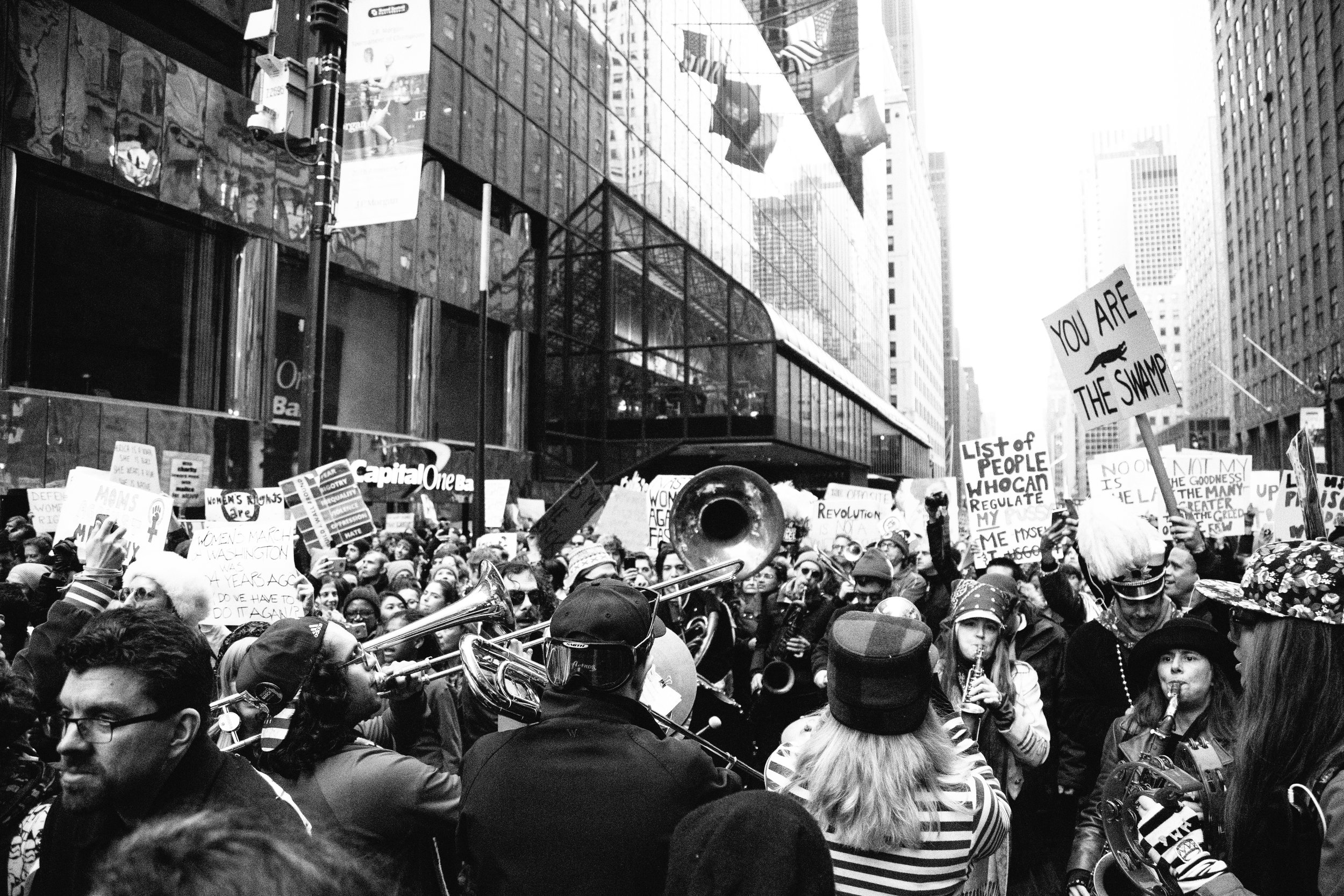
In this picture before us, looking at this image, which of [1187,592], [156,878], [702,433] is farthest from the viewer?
[702,433]

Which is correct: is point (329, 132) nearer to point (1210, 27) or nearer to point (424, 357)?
point (424, 357)

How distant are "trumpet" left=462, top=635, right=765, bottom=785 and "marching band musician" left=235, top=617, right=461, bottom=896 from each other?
406mm

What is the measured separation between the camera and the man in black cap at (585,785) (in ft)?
7.09

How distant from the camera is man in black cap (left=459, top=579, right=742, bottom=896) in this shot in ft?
7.09

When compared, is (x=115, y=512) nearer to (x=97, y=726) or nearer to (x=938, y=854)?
(x=97, y=726)

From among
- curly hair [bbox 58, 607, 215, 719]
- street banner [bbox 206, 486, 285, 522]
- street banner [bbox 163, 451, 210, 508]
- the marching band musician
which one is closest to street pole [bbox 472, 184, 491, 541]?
street banner [bbox 206, 486, 285, 522]

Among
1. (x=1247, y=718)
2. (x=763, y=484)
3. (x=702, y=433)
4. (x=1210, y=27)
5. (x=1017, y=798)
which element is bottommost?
(x=1017, y=798)

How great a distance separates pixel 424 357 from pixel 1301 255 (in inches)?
2074

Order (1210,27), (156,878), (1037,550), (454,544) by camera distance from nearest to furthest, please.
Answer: (156,878) → (1037,550) → (454,544) → (1210,27)

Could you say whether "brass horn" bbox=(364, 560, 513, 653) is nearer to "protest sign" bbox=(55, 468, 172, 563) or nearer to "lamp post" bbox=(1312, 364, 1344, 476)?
"protest sign" bbox=(55, 468, 172, 563)

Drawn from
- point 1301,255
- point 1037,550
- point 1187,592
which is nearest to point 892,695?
point 1187,592

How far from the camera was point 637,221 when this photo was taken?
1123 inches

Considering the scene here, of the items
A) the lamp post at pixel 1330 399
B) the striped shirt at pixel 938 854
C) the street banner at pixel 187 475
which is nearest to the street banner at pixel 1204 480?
the striped shirt at pixel 938 854

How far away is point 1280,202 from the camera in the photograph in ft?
192
